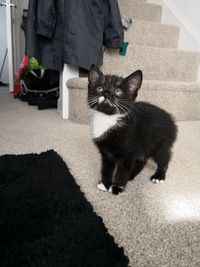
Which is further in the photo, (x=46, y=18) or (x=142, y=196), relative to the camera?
(x=46, y=18)

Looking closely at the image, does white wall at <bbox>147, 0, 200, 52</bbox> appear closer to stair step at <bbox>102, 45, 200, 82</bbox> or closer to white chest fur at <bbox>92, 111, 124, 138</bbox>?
stair step at <bbox>102, 45, 200, 82</bbox>

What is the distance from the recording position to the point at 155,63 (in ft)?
6.11

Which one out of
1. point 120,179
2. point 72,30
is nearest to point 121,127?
point 120,179

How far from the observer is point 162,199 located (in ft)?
A: 2.73

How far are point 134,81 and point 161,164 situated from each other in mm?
381

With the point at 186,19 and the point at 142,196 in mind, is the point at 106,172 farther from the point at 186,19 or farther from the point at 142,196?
the point at 186,19

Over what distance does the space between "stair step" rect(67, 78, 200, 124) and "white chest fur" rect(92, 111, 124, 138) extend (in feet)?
2.28

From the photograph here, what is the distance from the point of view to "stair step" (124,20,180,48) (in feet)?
6.49

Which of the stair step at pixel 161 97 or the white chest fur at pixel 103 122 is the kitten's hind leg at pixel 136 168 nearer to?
the white chest fur at pixel 103 122

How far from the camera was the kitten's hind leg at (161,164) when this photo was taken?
940 mm

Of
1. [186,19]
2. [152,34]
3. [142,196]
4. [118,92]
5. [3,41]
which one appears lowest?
[142,196]

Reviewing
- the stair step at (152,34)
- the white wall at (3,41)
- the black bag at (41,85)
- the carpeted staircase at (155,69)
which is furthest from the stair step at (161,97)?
the white wall at (3,41)

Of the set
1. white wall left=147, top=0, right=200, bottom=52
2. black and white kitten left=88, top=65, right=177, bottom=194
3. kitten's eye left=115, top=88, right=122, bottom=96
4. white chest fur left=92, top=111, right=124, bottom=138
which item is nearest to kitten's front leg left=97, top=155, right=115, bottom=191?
black and white kitten left=88, top=65, right=177, bottom=194

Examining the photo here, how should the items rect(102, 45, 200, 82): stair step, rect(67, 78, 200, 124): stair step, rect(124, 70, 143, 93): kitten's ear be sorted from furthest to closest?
rect(102, 45, 200, 82): stair step → rect(67, 78, 200, 124): stair step → rect(124, 70, 143, 93): kitten's ear
